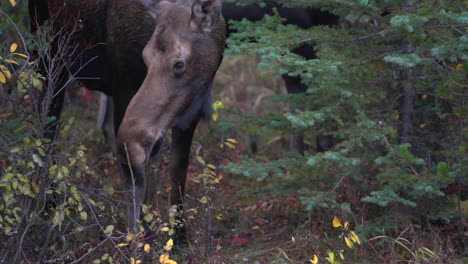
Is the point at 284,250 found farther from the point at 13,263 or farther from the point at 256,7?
the point at 256,7

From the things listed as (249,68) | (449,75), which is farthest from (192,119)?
(249,68)

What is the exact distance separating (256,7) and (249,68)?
4641 mm

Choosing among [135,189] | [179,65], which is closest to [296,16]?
[179,65]

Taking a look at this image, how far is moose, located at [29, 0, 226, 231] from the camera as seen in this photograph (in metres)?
4.53

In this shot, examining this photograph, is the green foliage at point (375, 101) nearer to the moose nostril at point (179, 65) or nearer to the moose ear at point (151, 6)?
the moose nostril at point (179, 65)

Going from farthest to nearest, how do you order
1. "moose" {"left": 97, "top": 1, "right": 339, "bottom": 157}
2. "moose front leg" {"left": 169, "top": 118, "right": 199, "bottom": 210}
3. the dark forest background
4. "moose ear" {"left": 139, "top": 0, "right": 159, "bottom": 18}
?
1. "moose" {"left": 97, "top": 1, "right": 339, "bottom": 157}
2. "moose front leg" {"left": 169, "top": 118, "right": 199, "bottom": 210}
3. "moose ear" {"left": 139, "top": 0, "right": 159, "bottom": 18}
4. the dark forest background

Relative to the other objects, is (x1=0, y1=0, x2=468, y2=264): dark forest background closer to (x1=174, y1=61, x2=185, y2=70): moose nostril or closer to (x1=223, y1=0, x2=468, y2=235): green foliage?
(x1=223, y1=0, x2=468, y2=235): green foliage

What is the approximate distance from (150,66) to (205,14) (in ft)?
1.99

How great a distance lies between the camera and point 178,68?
183 inches

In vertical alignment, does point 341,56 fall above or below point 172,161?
above

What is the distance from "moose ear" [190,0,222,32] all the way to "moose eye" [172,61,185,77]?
34cm

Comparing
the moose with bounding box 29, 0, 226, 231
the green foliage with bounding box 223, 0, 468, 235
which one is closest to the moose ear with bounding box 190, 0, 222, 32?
the moose with bounding box 29, 0, 226, 231

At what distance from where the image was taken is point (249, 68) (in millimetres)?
11547

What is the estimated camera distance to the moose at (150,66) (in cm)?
453
